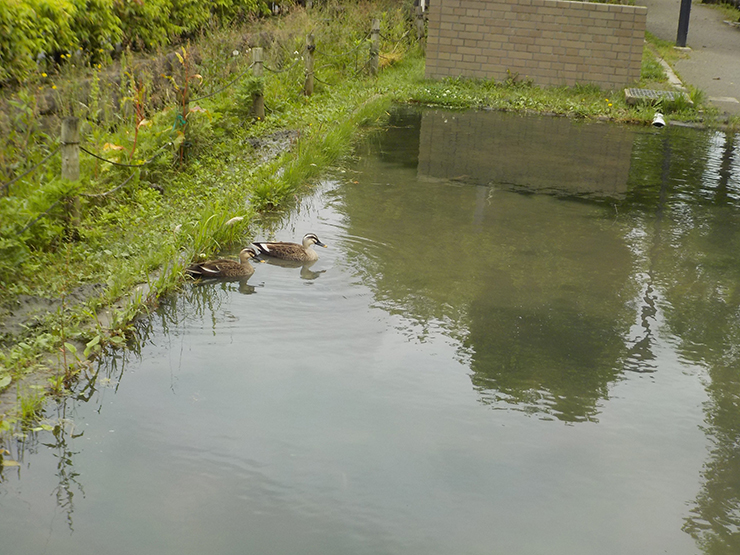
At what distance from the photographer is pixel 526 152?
1296 cm

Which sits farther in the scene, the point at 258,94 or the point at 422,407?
the point at 258,94

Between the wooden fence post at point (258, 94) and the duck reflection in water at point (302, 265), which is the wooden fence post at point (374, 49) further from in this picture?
the duck reflection in water at point (302, 265)

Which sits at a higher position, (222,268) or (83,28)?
(83,28)

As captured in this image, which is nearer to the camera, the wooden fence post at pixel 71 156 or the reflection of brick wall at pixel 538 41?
the wooden fence post at pixel 71 156

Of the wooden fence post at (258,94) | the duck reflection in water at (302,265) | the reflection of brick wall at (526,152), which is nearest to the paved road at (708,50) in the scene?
the reflection of brick wall at (526,152)

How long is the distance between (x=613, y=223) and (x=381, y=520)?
6263 mm

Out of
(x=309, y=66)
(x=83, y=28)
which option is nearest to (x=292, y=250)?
(x=83, y=28)

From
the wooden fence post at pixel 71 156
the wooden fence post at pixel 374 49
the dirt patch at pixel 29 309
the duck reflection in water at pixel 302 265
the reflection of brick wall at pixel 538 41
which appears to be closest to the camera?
the dirt patch at pixel 29 309

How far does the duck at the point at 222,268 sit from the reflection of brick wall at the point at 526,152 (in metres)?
4.49

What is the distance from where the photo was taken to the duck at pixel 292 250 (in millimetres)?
7797

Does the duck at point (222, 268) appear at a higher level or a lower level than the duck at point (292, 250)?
lower

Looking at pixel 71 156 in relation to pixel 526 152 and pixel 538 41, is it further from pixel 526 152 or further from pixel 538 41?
pixel 538 41

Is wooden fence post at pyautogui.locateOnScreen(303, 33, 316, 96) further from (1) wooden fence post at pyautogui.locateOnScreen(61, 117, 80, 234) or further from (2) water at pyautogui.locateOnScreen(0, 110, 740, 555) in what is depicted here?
(1) wooden fence post at pyautogui.locateOnScreen(61, 117, 80, 234)

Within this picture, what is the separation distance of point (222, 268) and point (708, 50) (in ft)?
65.7
